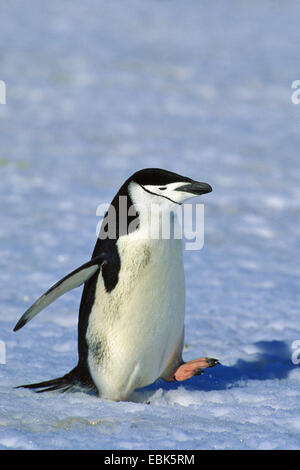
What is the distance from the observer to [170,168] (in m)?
6.73

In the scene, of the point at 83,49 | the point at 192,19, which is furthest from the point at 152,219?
the point at 192,19

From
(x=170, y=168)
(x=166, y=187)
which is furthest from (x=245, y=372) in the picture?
(x=170, y=168)

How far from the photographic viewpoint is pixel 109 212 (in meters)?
2.75

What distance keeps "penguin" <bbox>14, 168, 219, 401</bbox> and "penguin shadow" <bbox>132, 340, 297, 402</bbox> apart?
169 mm

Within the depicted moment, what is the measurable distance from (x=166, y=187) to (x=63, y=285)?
45 centimetres

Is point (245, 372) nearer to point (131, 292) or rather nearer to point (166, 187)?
point (131, 292)

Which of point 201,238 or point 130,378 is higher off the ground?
point 201,238

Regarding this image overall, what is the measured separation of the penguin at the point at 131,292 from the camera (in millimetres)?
2658

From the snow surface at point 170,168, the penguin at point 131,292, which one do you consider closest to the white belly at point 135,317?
the penguin at point 131,292

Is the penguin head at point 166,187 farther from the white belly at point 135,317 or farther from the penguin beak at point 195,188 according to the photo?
the white belly at point 135,317
